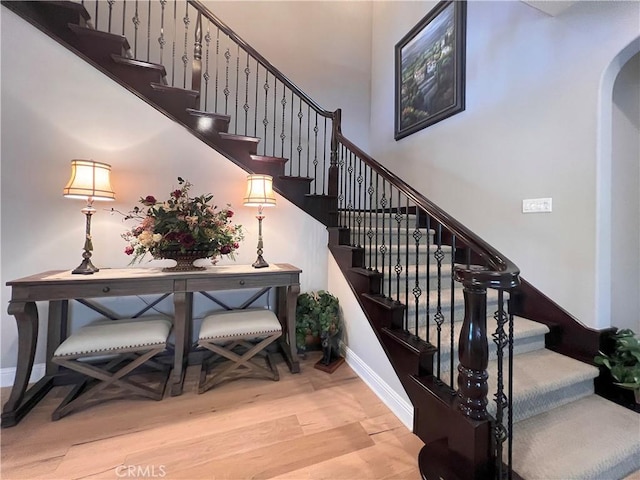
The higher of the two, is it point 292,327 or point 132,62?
point 132,62

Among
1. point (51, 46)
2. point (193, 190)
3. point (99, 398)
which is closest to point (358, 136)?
point (193, 190)

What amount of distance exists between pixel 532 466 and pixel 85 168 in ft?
9.59

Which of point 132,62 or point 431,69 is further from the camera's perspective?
point 431,69

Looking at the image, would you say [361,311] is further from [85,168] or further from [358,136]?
[358,136]

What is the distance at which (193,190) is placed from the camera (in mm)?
2293

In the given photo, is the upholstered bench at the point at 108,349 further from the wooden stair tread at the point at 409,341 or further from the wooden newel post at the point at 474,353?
the wooden newel post at the point at 474,353

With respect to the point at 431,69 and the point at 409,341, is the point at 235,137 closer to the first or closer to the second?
the point at 409,341

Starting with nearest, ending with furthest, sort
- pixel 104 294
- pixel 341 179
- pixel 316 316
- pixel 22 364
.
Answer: pixel 22 364
pixel 104 294
pixel 316 316
pixel 341 179

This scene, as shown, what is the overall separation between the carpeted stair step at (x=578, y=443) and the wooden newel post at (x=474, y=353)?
34cm

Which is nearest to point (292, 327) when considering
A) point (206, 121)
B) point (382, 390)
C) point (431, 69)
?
point (382, 390)

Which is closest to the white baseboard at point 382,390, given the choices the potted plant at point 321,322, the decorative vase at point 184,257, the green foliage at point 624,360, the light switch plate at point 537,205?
the potted plant at point 321,322

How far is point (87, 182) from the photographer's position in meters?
1.73

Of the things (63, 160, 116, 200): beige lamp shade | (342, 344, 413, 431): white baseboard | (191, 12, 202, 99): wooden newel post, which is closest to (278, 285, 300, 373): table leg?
(342, 344, 413, 431): white baseboard

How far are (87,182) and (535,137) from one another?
127 inches
